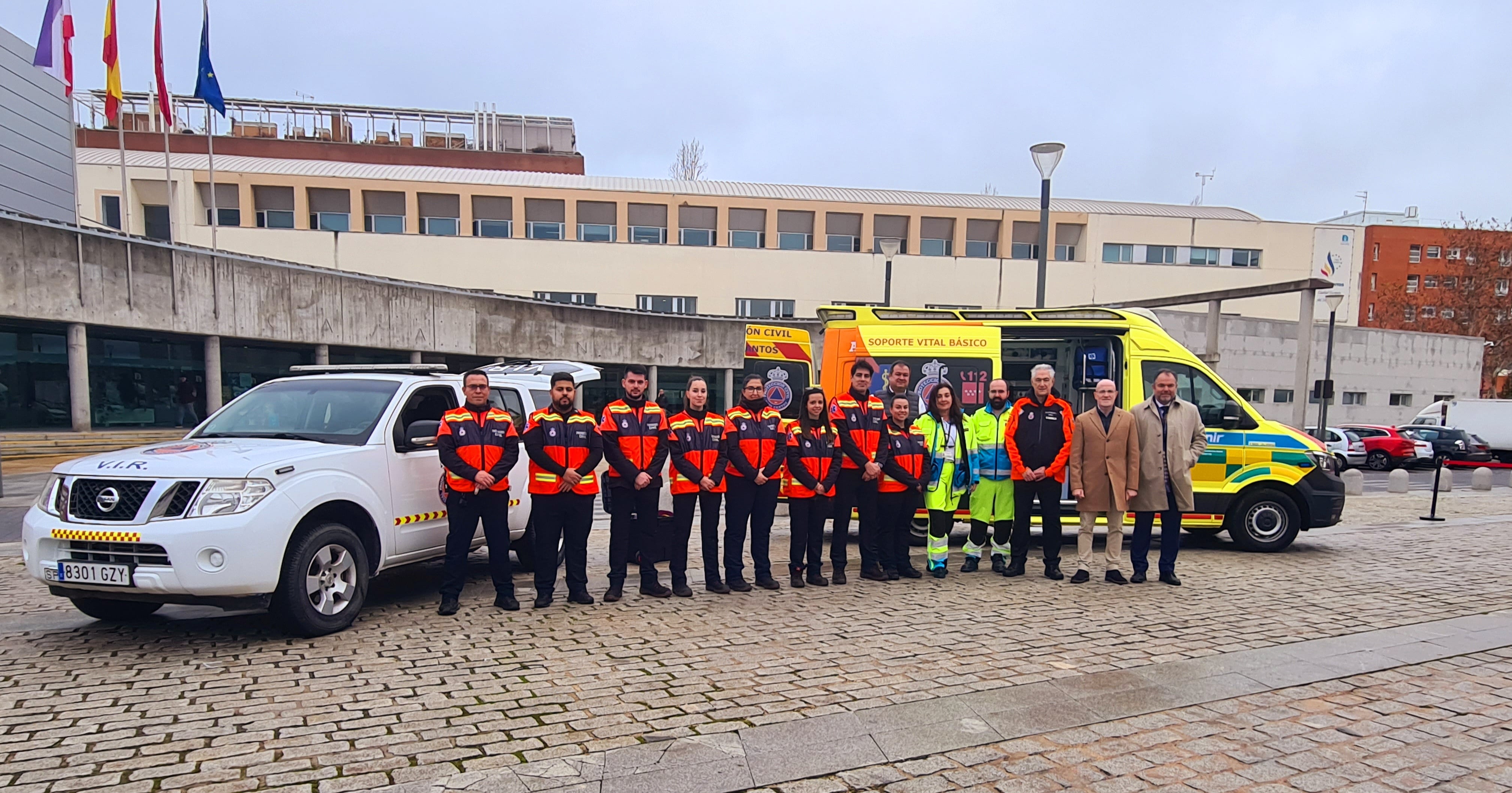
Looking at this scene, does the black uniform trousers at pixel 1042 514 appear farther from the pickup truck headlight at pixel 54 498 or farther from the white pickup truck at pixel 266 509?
the pickup truck headlight at pixel 54 498

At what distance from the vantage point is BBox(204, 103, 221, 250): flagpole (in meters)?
29.2

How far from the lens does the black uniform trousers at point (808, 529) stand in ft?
23.6

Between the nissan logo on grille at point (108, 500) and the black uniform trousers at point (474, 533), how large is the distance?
6.39 feet

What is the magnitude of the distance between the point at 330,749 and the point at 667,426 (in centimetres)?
343

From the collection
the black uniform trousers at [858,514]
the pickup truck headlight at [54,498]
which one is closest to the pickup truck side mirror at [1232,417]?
the black uniform trousers at [858,514]

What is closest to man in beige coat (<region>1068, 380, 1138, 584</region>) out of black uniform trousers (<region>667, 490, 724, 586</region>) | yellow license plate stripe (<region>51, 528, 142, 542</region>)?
black uniform trousers (<region>667, 490, 724, 586</region>)

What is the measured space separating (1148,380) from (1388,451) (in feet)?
78.2

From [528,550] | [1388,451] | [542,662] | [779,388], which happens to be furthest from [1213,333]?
[542,662]

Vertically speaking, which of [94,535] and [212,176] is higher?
[212,176]

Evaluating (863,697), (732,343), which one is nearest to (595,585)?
(863,697)

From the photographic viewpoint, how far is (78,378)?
19.8m

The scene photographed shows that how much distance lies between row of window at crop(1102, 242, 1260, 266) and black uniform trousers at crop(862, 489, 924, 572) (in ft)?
132

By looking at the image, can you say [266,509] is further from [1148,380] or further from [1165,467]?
[1148,380]

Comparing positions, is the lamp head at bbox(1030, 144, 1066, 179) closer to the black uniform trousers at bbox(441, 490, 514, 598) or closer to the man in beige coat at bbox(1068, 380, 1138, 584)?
the man in beige coat at bbox(1068, 380, 1138, 584)
